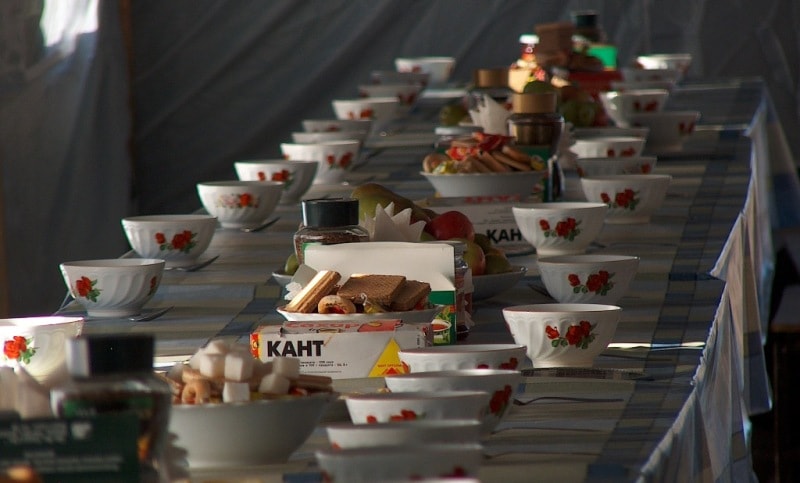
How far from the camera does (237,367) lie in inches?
35.9

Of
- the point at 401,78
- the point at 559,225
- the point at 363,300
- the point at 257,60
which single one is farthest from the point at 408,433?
the point at 257,60

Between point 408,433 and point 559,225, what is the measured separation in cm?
100

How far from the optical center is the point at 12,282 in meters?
4.64

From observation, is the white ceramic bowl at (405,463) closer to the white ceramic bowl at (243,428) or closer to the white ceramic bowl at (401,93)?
the white ceramic bowl at (243,428)

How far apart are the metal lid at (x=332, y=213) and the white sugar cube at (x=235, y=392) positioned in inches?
19.8

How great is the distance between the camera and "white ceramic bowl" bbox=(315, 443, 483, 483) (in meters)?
0.73

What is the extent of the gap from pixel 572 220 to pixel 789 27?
14.6ft

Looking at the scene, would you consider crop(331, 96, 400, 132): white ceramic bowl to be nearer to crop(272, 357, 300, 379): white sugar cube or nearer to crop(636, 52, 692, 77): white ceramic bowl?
crop(636, 52, 692, 77): white ceramic bowl

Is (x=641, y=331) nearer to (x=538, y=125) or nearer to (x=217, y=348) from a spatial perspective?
(x=217, y=348)

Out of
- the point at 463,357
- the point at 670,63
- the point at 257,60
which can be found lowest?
the point at 257,60

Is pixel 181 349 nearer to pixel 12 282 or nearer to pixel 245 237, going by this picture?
pixel 245 237

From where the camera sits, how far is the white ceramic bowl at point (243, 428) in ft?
2.97

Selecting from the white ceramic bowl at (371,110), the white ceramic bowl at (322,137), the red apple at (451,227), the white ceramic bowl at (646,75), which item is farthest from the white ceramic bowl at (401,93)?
the red apple at (451,227)

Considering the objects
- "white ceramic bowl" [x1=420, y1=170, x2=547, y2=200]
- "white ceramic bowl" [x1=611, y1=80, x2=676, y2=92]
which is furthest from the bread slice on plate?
"white ceramic bowl" [x1=611, y1=80, x2=676, y2=92]
